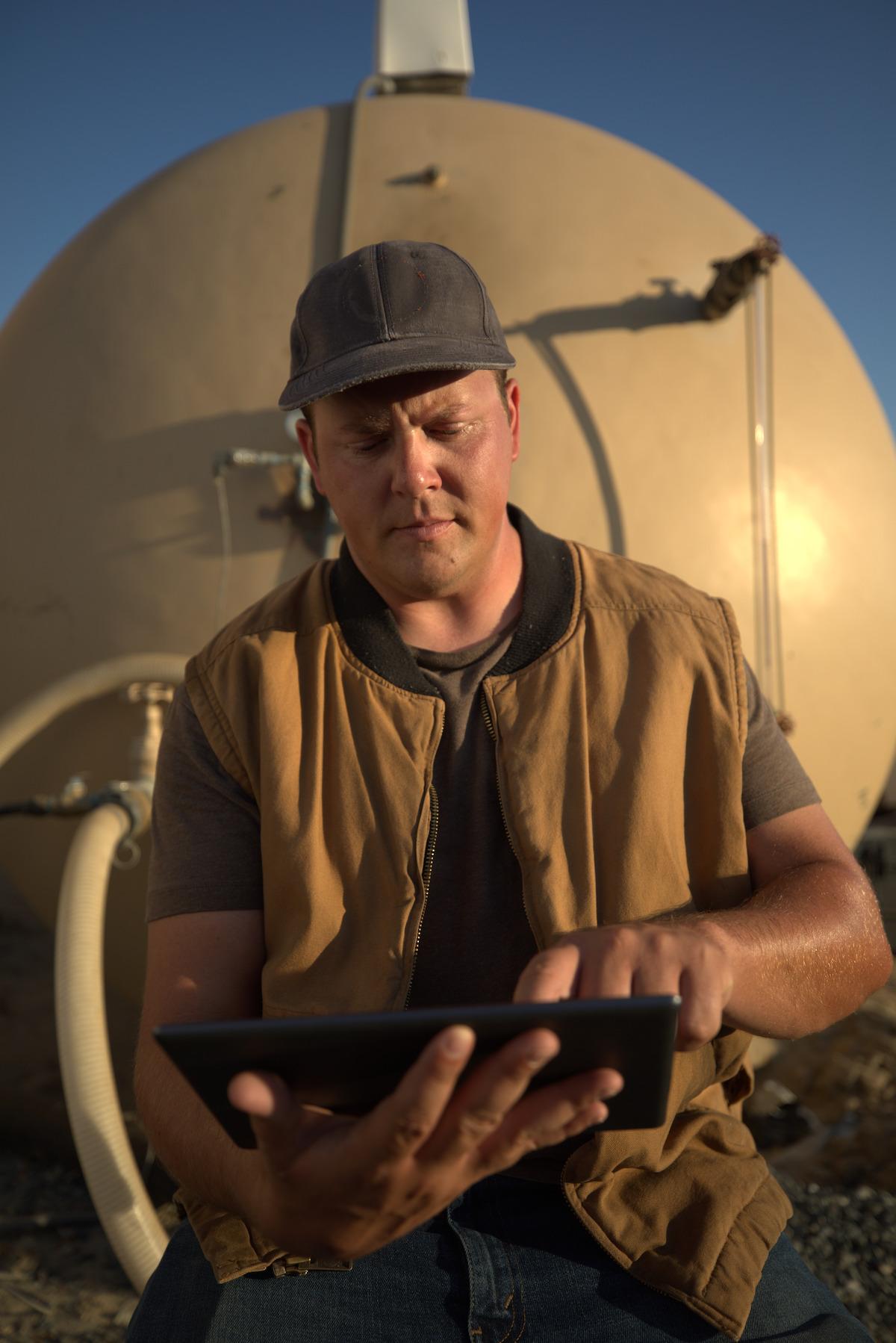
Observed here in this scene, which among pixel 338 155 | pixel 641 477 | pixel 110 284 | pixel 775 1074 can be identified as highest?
pixel 338 155

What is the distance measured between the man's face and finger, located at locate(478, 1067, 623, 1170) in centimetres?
70

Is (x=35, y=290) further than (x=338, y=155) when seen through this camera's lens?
Yes

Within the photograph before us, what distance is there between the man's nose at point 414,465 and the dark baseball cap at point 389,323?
84mm

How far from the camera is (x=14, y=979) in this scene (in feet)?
12.0

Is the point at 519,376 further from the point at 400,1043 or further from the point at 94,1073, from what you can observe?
the point at 400,1043

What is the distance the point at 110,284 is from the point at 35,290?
354mm

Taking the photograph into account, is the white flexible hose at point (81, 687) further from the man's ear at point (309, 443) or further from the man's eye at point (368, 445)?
the man's eye at point (368, 445)

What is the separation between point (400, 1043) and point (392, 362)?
32.0 inches

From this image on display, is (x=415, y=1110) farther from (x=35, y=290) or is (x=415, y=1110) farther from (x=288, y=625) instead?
(x=35, y=290)

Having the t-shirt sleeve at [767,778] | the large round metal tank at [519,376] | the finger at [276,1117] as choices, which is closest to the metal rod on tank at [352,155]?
the large round metal tank at [519,376]

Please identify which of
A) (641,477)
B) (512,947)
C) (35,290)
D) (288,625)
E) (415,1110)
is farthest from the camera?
(35,290)

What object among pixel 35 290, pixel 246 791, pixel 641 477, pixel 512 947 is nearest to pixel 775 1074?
pixel 641 477

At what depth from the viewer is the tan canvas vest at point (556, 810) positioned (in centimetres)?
140

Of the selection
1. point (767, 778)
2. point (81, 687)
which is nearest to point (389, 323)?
point (767, 778)
